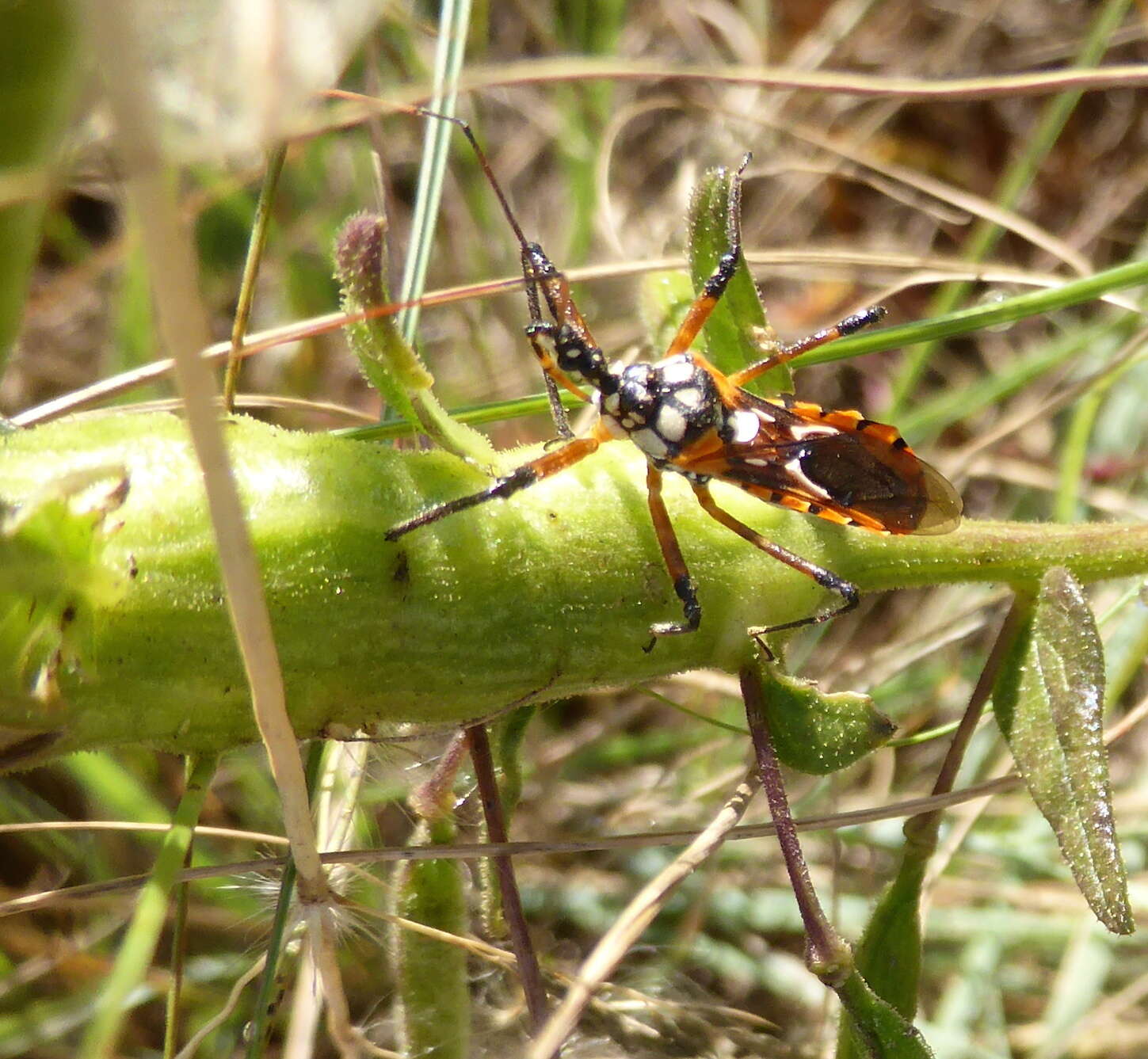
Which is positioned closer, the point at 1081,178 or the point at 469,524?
the point at 469,524

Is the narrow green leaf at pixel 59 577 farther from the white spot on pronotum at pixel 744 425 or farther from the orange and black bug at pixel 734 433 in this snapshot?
the white spot on pronotum at pixel 744 425

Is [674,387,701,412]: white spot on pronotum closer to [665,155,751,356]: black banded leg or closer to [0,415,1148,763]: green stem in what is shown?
[665,155,751,356]: black banded leg

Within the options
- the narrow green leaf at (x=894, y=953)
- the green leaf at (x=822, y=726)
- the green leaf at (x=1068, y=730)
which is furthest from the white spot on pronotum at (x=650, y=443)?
the narrow green leaf at (x=894, y=953)

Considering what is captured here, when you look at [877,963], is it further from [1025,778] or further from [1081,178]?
[1081,178]

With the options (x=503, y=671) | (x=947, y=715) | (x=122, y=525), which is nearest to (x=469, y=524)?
(x=503, y=671)

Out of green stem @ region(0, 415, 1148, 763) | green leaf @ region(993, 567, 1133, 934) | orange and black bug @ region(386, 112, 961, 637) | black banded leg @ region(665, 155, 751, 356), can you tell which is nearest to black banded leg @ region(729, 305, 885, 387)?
orange and black bug @ region(386, 112, 961, 637)

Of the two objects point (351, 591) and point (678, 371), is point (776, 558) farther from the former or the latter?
point (678, 371)
